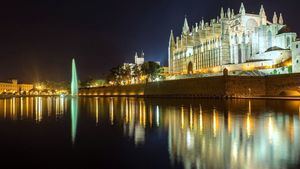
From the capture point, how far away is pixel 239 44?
246ft

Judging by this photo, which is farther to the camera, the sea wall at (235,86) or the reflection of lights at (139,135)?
the sea wall at (235,86)

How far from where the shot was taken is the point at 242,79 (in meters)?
53.2

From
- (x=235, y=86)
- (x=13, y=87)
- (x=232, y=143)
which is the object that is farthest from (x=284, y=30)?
(x=13, y=87)

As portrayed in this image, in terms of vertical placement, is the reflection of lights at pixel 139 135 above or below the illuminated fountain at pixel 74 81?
below

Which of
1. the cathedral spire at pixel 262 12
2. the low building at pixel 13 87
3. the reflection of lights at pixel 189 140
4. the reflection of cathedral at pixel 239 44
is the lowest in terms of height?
the reflection of lights at pixel 189 140

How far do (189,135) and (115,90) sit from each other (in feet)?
274

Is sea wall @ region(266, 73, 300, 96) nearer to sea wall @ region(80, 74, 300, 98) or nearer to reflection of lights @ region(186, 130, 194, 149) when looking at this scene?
sea wall @ region(80, 74, 300, 98)

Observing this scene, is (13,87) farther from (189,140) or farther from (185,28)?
(189,140)

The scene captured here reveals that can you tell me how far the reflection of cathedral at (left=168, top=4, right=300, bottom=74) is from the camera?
212ft

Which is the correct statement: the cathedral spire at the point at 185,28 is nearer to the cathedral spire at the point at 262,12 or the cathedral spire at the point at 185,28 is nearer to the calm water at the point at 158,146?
the cathedral spire at the point at 262,12

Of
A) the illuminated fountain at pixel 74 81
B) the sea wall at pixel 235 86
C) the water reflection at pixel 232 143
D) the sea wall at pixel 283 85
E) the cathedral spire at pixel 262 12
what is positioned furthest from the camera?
the illuminated fountain at pixel 74 81

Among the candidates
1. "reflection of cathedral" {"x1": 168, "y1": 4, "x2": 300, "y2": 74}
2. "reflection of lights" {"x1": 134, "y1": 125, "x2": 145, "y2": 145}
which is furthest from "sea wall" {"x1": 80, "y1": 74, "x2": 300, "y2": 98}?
"reflection of lights" {"x1": 134, "y1": 125, "x2": 145, "y2": 145}

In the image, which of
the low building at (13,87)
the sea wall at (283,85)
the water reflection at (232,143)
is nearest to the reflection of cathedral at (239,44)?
the sea wall at (283,85)

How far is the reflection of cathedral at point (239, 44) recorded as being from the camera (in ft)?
212
